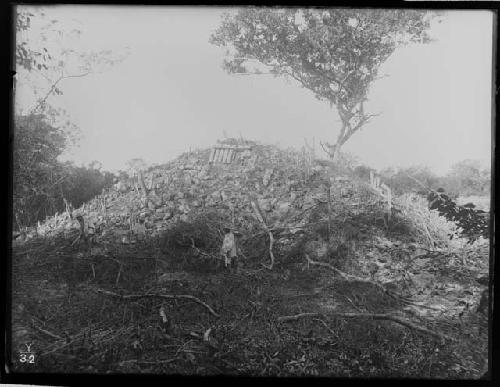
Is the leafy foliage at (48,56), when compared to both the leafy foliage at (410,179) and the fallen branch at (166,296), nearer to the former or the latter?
the fallen branch at (166,296)

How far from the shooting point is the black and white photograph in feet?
8.18

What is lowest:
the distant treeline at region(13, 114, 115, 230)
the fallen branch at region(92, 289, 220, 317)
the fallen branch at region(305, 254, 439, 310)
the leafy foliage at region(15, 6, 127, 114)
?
the fallen branch at region(92, 289, 220, 317)

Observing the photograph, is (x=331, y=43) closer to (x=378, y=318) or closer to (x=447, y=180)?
(x=447, y=180)

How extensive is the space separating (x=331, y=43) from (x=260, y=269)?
1.33 m

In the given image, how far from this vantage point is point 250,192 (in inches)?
100

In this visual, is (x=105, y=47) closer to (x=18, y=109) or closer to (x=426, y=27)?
(x=18, y=109)

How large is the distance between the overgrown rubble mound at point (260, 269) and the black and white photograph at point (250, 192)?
0.04 feet

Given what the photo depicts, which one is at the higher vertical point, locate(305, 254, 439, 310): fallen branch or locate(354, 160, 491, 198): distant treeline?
locate(354, 160, 491, 198): distant treeline

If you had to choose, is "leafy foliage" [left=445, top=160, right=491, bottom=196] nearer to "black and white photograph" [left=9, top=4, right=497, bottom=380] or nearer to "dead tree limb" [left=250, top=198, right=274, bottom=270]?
"black and white photograph" [left=9, top=4, right=497, bottom=380]

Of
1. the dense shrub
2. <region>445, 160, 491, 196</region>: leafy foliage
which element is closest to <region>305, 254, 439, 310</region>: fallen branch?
the dense shrub

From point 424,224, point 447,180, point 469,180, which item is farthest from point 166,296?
point 469,180

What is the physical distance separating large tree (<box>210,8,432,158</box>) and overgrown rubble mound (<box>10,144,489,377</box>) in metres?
0.39

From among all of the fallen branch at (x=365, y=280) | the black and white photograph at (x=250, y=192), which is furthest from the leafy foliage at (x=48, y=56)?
the fallen branch at (x=365, y=280)

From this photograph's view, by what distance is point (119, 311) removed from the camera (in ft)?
8.21
